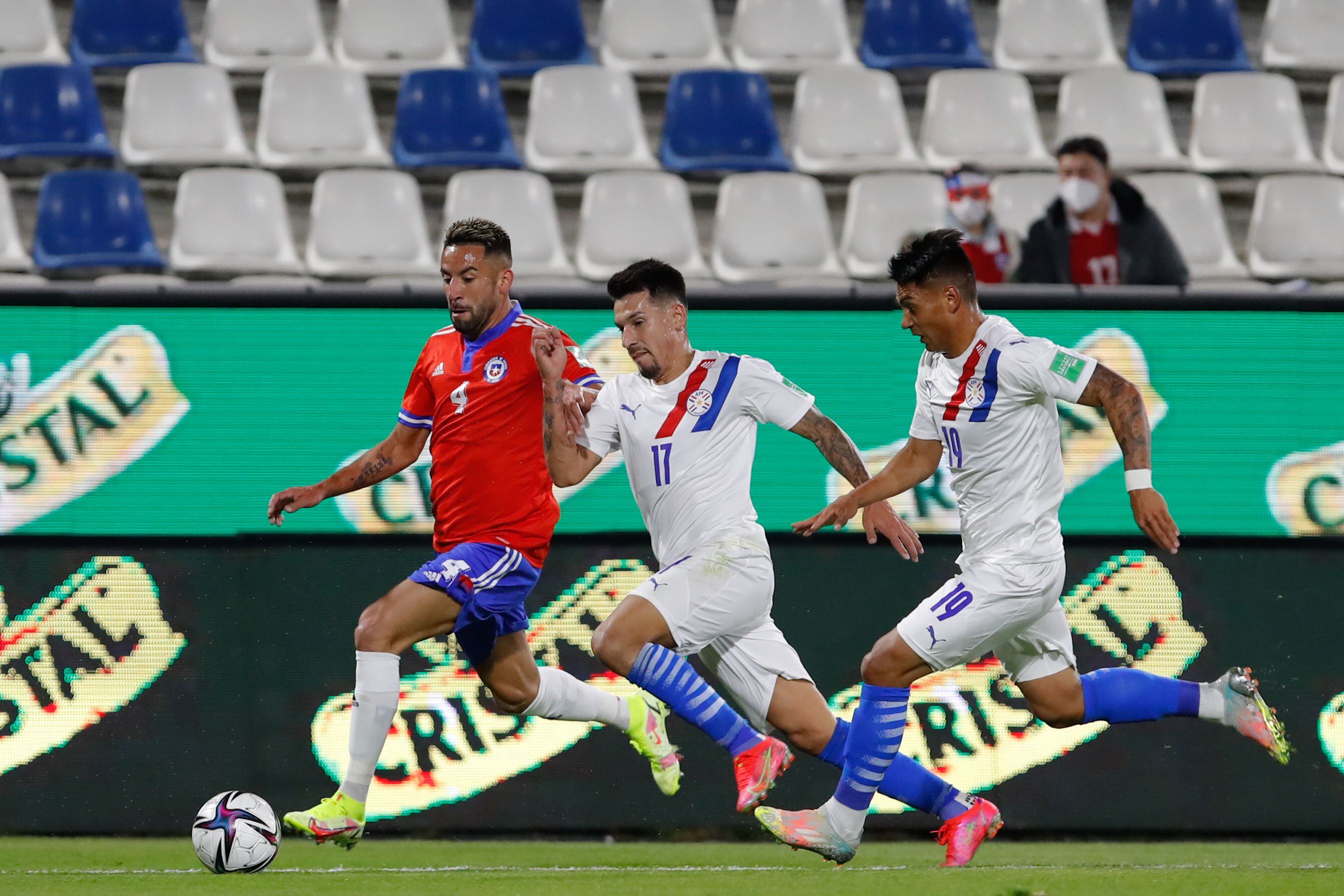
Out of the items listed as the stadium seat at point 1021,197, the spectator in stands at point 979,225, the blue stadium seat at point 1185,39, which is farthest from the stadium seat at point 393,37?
the blue stadium seat at point 1185,39

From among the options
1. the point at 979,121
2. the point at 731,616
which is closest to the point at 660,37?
the point at 979,121

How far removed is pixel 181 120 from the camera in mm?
9688

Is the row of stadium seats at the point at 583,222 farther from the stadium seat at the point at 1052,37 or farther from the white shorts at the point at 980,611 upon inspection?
the white shorts at the point at 980,611

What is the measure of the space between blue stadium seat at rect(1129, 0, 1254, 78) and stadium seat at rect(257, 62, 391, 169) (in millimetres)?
4847

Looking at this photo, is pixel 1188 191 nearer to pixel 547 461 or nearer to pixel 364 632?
pixel 547 461

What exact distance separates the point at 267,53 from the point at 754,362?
5.57m

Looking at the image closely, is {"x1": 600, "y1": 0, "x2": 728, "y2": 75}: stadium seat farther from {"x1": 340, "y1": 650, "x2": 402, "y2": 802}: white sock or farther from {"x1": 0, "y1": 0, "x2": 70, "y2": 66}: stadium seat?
{"x1": 340, "y1": 650, "x2": 402, "y2": 802}: white sock

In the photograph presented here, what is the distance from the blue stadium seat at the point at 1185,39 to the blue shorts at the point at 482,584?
6.62 m

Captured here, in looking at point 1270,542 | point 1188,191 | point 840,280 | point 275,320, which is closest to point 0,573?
point 275,320

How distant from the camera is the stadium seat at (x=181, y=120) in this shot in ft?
31.5

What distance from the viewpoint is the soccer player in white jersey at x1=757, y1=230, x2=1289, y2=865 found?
5340 mm

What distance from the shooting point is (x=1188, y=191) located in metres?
9.59

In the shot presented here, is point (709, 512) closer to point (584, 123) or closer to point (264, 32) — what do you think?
point (584, 123)

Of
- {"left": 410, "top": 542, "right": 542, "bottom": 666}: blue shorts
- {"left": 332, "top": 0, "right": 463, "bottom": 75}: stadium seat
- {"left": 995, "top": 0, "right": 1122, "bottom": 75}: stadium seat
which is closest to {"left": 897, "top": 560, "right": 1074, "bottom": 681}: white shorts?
{"left": 410, "top": 542, "right": 542, "bottom": 666}: blue shorts
